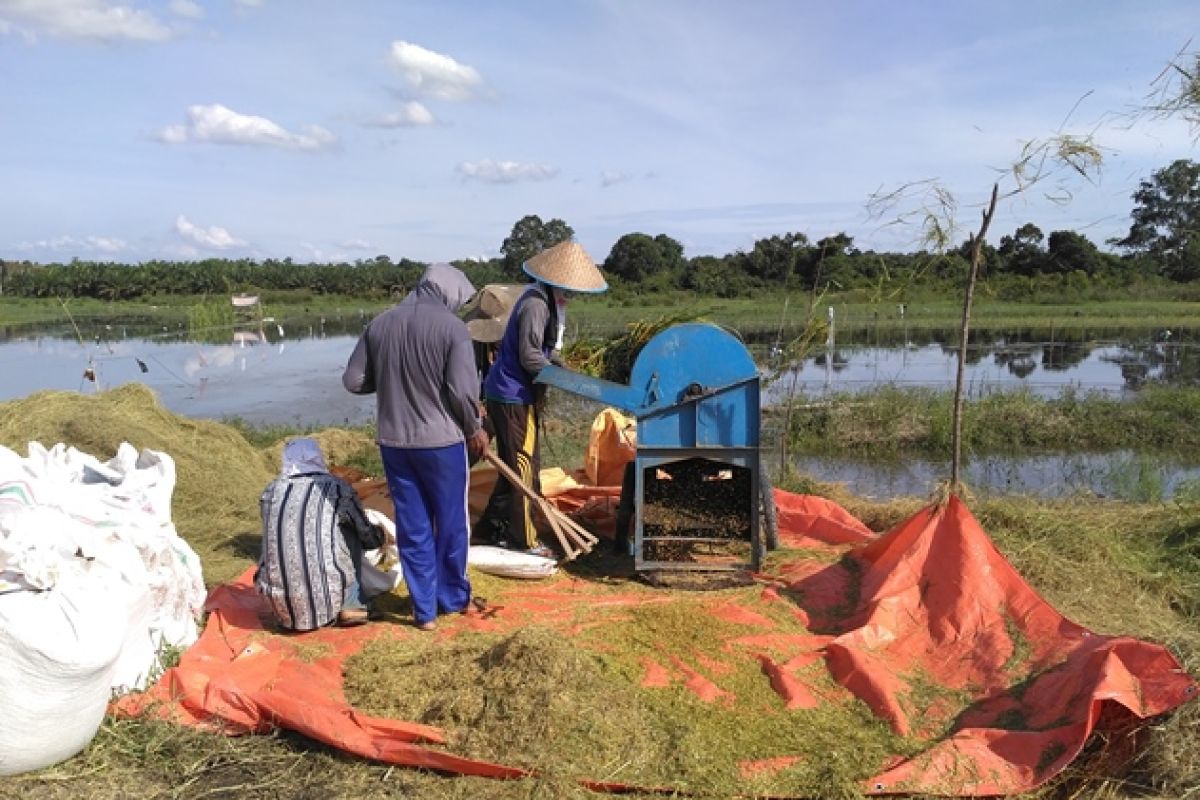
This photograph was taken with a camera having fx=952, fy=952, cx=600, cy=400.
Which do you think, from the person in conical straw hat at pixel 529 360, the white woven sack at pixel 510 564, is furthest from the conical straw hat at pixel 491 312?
the white woven sack at pixel 510 564

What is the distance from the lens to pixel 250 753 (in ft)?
10.2

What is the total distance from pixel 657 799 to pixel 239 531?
3751 millimetres

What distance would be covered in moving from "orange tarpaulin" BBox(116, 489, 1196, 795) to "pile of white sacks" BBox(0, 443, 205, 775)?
0.62 feet

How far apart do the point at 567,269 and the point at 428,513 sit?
1.47 metres

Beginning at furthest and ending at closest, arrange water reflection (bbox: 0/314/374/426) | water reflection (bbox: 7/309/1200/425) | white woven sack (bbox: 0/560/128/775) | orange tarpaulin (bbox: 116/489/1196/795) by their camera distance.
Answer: water reflection (bbox: 7/309/1200/425) → water reflection (bbox: 0/314/374/426) → orange tarpaulin (bbox: 116/489/1196/795) → white woven sack (bbox: 0/560/128/775)

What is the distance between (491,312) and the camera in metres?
5.81

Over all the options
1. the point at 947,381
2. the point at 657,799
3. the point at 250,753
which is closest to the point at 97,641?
the point at 250,753

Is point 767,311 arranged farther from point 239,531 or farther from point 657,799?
point 657,799

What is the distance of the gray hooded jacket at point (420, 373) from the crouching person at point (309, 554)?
358 millimetres

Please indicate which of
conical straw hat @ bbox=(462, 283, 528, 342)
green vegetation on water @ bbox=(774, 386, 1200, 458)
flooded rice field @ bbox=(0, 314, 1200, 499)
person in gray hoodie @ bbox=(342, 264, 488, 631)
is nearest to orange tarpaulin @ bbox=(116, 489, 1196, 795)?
person in gray hoodie @ bbox=(342, 264, 488, 631)

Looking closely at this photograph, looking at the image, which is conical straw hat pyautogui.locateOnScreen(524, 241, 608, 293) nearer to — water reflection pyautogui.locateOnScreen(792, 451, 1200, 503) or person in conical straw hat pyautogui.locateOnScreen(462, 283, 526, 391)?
person in conical straw hat pyautogui.locateOnScreen(462, 283, 526, 391)

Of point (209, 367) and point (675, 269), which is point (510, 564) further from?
point (675, 269)

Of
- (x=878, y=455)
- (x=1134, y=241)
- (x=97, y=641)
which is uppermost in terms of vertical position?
(x=1134, y=241)

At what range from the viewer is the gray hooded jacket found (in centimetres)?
391
